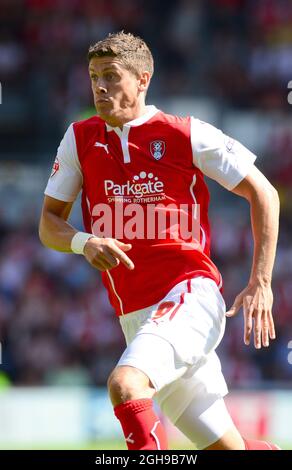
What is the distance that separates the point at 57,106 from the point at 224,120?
2.87 metres

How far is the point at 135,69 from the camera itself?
5.40 meters

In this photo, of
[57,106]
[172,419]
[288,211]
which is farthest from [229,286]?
[172,419]

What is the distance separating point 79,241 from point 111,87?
2.67 ft

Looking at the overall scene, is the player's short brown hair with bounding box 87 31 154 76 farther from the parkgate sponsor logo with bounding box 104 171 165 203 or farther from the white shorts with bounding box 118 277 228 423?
the white shorts with bounding box 118 277 228 423

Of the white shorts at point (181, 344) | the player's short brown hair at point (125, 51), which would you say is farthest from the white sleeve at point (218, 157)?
the white shorts at point (181, 344)

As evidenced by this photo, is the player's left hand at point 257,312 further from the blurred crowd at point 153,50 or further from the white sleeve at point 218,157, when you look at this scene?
the blurred crowd at point 153,50

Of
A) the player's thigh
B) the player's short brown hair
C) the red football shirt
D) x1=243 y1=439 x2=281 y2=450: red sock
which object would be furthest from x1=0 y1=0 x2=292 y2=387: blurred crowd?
the player's thigh

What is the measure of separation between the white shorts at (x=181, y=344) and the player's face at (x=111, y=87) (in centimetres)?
96

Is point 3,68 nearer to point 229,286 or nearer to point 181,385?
point 229,286

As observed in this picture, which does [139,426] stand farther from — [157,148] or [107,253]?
[157,148]

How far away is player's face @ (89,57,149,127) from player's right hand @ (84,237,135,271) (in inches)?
29.7

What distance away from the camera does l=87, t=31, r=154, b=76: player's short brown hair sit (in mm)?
5320

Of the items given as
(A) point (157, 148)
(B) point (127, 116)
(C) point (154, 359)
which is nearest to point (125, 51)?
(B) point (127, 116)

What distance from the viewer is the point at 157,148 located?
5.39 meters
